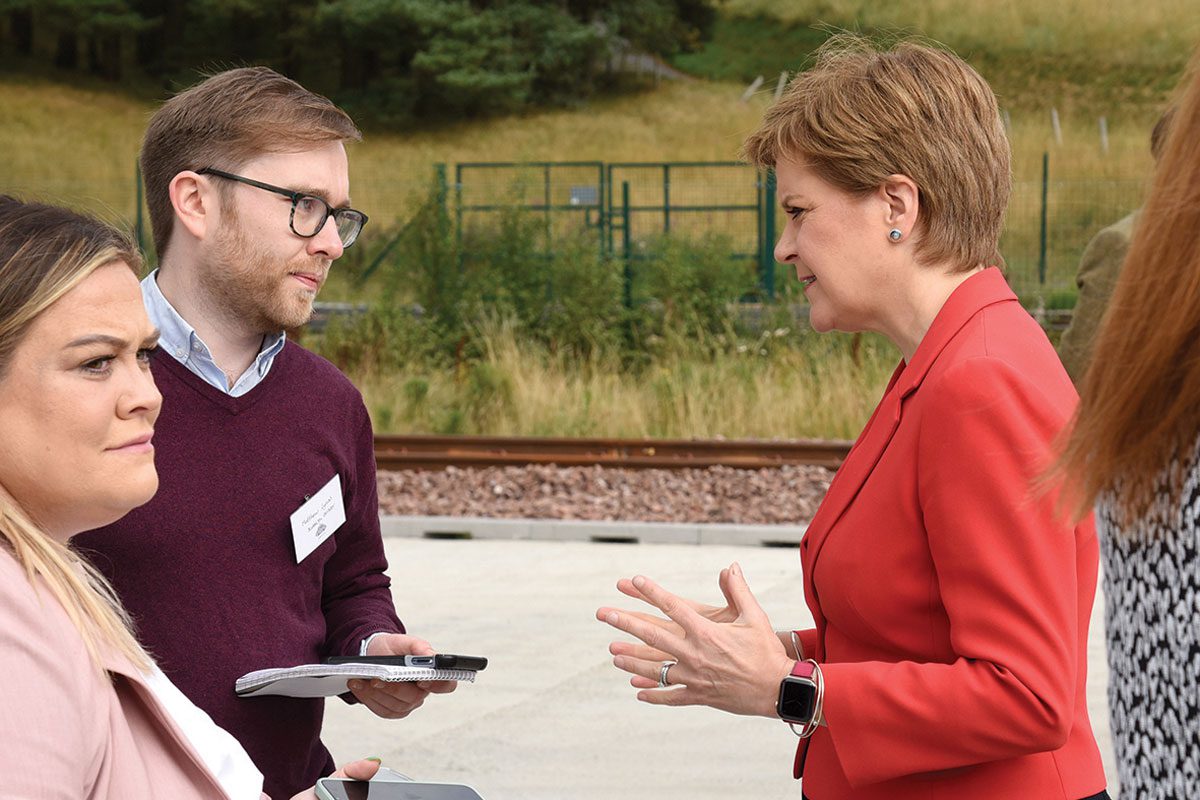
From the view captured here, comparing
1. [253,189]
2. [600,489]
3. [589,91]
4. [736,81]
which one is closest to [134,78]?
[589,91]

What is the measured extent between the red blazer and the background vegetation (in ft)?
32.5

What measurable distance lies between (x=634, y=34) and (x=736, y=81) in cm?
465

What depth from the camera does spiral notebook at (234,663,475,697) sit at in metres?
2.54

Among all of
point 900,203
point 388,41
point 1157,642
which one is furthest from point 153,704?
point 388,41

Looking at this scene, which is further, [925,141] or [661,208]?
[661,208]

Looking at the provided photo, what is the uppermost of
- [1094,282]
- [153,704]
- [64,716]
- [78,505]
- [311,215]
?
[311,215]

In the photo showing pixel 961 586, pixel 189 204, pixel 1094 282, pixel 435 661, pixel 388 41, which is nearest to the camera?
pixel 961 586

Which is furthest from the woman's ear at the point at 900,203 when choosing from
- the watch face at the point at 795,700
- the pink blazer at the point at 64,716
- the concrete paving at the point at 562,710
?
the concrete paving at the point at 562,710

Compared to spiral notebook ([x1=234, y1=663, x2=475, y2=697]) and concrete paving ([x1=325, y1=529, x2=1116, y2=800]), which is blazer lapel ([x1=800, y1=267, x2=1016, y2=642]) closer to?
spiral notebook ([x1=234, y1=663, x2=475, y2=697])

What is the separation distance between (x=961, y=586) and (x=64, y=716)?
4.25 feet

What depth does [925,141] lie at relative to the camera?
247cm

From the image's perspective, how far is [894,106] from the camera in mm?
2480

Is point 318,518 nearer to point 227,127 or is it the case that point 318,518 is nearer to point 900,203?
point 227,127

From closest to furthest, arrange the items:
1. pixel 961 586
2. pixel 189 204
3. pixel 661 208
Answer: pixel 961 586
pixel 189 204
pixel 661 208
